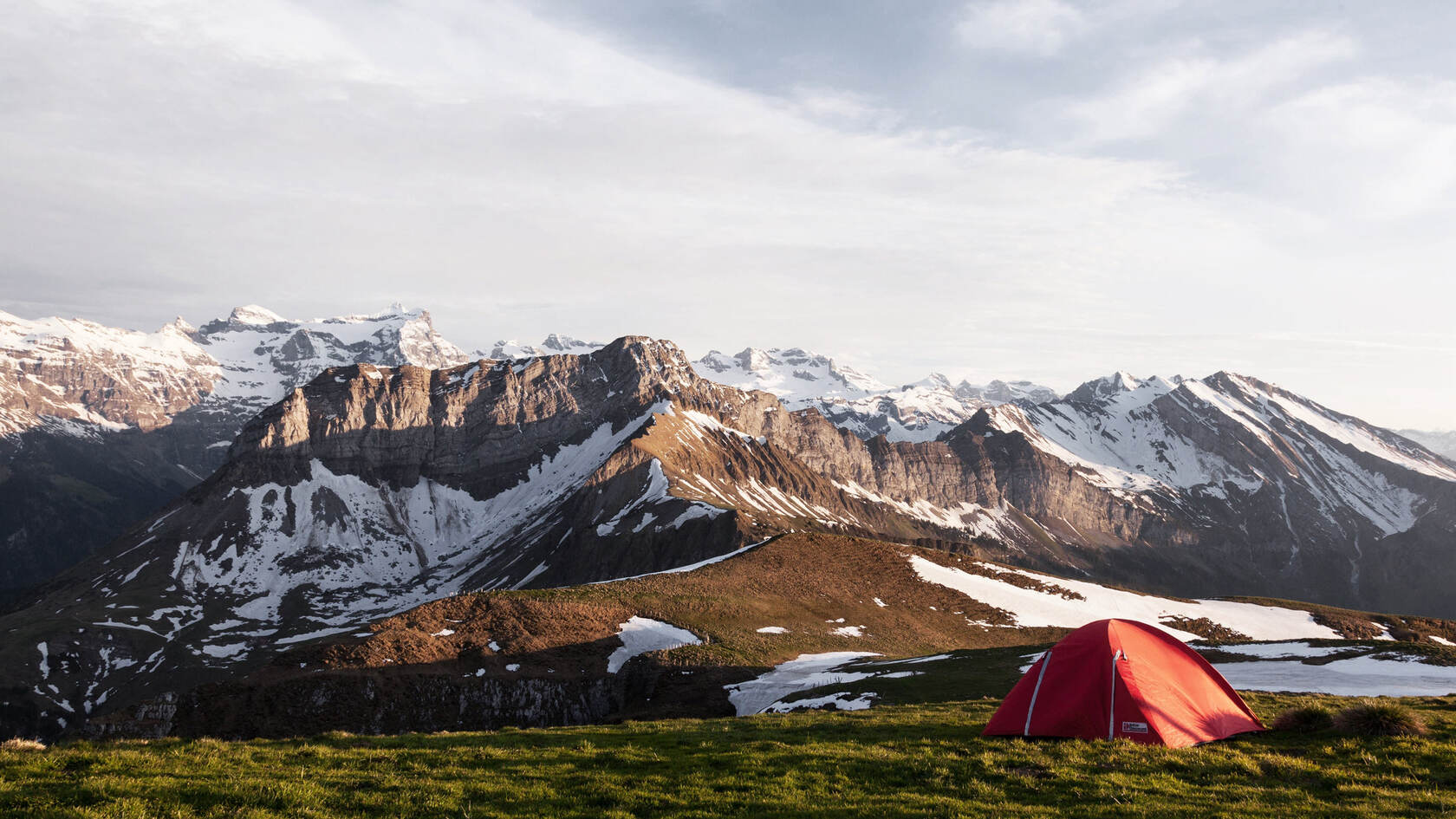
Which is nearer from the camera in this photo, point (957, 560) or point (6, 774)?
point (6, 774)

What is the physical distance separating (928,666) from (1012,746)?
36683mm

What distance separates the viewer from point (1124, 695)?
24859mm

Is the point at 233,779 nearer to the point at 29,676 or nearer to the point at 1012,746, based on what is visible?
the point at 1012,746

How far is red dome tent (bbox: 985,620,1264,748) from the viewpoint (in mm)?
24516

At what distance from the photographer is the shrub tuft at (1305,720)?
2502 centimetres

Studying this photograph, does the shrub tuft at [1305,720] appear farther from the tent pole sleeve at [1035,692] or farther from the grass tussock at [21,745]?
the grass tussock at [21,745]

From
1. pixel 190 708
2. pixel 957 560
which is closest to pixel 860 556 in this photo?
pixel 957 560

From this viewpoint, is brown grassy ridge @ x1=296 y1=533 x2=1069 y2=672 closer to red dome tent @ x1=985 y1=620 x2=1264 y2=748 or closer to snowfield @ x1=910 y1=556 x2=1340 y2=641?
snowfield @ x1=910 y1=556 x2=1340 y2=641

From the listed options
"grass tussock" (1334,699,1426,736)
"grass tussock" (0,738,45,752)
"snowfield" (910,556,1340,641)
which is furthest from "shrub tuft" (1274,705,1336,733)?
"snowfield" (910,556,1340,641)

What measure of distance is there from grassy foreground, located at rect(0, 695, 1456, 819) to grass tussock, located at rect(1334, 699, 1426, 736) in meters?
0.65

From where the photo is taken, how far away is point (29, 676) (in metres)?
161

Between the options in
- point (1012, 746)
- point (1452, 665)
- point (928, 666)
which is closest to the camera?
point (1012, 746)

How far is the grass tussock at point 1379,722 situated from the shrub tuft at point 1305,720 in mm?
445

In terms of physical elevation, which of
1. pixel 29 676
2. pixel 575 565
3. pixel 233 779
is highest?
pixel 233 779
